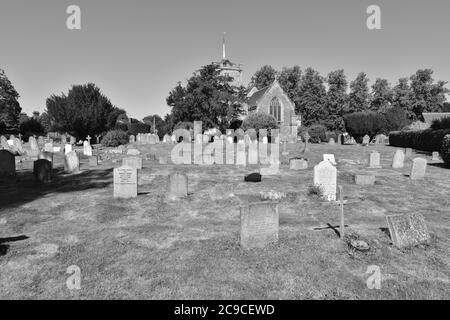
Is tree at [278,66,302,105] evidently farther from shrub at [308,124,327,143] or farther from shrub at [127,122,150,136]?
shrub at [127,122,150,136]

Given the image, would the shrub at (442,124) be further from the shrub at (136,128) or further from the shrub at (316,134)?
the shrub at (136,128)

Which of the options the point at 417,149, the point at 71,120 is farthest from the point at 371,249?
the point at 71,120

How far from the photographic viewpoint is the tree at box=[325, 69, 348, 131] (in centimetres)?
6644

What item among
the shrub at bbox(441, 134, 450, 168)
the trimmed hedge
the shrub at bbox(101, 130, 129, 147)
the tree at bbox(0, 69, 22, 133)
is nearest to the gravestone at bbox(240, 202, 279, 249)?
the shrub at bbox(441, 134, 450, 168)

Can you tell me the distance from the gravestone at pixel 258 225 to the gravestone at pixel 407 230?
9.10 feet

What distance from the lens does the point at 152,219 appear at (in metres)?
9.84

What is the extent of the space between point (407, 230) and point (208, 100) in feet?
137

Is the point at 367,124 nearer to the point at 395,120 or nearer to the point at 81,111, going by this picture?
the point at 395,120

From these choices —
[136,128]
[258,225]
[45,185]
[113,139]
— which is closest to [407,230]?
[258,225]

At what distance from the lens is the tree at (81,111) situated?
46500mm

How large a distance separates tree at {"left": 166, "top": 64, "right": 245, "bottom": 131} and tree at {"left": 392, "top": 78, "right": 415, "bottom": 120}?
36239 millimetres

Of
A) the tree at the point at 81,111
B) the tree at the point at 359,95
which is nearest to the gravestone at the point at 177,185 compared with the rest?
the tree at the point at 81,111
